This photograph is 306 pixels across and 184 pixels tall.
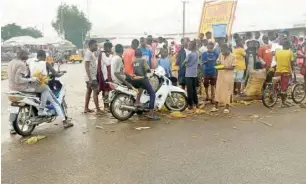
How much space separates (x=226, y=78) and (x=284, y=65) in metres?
1.78

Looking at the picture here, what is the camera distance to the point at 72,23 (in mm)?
79188

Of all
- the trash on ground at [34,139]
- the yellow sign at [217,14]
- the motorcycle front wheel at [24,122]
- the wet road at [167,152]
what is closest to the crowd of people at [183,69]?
the motorcycle front wheel at [24,122]

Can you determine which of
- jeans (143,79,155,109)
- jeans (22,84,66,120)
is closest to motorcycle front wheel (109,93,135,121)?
jeans (143,79,155,109)

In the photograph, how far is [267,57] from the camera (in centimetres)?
1137

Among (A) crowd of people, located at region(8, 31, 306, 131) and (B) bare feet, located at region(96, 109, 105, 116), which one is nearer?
(A) crowd of people, located at region(8, 31, 306, 131)

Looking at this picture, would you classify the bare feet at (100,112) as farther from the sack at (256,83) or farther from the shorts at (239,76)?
the sack at (256,83)

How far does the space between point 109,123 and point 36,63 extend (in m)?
2.06

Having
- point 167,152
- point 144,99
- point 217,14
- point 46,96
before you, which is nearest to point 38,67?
point 46,96

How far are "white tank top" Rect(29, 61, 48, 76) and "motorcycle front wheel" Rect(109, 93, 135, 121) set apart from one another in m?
Result: 1.68

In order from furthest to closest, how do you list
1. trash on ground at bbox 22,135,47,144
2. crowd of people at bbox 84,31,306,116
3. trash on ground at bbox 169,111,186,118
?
trash on ground at bbox 169,111,186,118 < crowd of people at bbox 84,31,306,116 < trash on ground at bbox 22,135,47,144

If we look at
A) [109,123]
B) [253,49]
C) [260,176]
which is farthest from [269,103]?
[260,176]

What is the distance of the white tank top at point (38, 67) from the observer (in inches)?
285

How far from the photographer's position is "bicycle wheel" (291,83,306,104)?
10086mm

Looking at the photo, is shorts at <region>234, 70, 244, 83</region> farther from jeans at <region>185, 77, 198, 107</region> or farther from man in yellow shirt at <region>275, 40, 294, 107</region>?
jeans at <region>185, 77, 198, 107</region>
